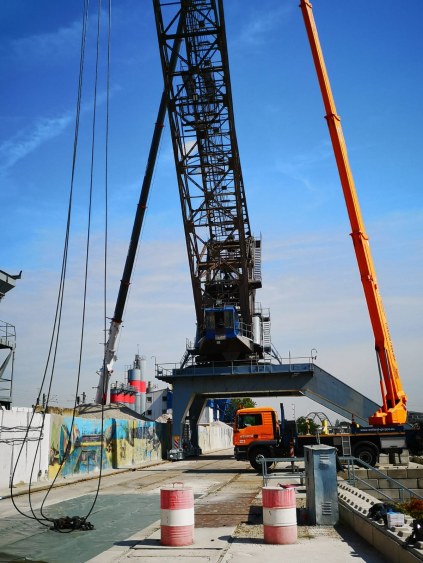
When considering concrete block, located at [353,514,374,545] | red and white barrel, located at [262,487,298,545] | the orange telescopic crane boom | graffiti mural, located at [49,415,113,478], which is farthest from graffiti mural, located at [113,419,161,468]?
red and white barrel, located at [262,487,298,545]

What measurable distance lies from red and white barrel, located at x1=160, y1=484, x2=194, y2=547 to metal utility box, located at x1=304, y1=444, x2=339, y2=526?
10.1 ft

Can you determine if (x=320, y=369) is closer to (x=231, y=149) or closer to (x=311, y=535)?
(x=231, y=149)

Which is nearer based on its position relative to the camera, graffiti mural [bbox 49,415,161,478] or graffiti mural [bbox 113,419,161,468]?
graffiti mural [bbox 49,415,161,478]

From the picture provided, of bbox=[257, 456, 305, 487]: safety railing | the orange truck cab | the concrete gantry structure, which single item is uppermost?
the concrete gantry structure

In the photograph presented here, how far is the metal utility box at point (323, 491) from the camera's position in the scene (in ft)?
37.0

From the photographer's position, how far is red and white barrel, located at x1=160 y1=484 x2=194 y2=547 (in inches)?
373

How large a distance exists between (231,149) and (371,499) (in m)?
32.2

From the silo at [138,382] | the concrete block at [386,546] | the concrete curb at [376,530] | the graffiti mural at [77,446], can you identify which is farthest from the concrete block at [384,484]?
the silo at [138,382]

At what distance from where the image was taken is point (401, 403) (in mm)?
21922

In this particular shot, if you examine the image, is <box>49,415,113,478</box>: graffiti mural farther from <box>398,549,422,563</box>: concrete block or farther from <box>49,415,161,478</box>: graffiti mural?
<box>398,549,422,563</box>: concrete block

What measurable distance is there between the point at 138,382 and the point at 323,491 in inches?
3187

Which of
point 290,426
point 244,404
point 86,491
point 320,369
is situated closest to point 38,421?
point 86,491

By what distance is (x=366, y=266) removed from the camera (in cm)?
2259

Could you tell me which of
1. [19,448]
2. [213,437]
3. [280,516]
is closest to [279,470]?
[19,448]
